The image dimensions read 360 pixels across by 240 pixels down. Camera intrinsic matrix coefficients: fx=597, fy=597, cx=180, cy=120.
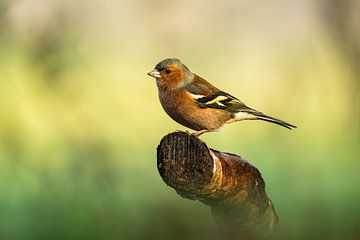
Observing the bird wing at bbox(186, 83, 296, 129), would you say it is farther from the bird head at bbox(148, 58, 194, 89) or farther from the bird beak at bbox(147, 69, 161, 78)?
the bird beak at bbox(147, 69, 161, 78)

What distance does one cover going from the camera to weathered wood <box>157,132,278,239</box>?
5.17ft

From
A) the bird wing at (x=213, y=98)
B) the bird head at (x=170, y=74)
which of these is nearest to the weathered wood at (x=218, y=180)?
the bird wing at (x=213, y=98)

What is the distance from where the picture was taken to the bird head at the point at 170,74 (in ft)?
10.5

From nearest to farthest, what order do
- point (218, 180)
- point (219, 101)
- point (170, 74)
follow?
point (218, 180) < point (219, 101) < point (170, 74)

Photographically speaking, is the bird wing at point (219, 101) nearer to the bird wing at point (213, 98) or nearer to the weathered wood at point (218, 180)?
the bird wing at point (213, 98)

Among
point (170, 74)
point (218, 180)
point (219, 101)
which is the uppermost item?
point (170, 74)

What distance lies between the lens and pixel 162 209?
1.11 meters

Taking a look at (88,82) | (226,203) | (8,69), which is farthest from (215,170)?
(8,69)

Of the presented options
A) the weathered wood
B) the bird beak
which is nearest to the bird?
the bird beak

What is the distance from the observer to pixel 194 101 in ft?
10.2

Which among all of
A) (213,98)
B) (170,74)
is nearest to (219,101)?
Answer: (213,98)

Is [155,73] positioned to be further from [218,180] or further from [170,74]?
[218,180]

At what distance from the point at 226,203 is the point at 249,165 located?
0.18 m

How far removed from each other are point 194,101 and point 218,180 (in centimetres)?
145
